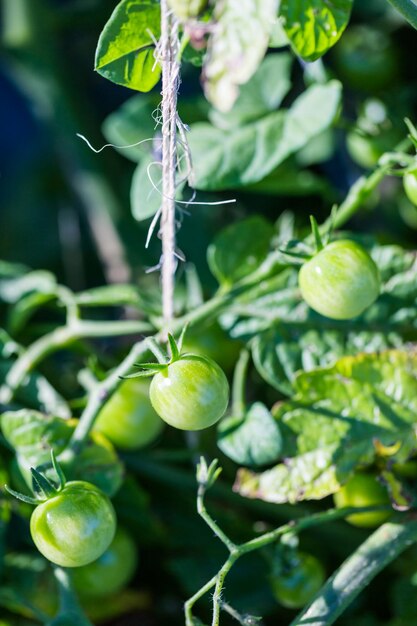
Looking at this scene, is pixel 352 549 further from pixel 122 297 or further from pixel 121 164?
pixel 121 164

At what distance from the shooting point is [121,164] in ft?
3.84

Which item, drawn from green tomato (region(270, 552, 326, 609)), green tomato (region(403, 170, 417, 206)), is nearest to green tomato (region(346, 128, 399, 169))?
green tomato (region(403, 170, 417, 206))

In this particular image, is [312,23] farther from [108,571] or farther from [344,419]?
[108,571]

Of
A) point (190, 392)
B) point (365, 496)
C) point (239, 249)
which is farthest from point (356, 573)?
point (239, 249)

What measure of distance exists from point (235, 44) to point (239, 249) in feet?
0.86

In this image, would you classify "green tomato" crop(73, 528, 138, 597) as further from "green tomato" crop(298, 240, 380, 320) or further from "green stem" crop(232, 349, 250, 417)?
"green tomato" crop(298, 240, 380, 320)

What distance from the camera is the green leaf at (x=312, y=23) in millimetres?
564

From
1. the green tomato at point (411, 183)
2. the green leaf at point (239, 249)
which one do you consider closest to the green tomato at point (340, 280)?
the green tomato at point (411, 183)

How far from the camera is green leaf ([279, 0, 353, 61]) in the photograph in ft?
1.85

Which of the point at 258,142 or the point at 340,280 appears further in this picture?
the point at 258,142

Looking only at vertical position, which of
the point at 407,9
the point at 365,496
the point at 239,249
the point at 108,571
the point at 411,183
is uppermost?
the point at 407,9

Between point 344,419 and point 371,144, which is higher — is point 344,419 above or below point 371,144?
below

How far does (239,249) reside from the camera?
2.50ft

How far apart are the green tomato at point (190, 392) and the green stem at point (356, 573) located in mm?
169
